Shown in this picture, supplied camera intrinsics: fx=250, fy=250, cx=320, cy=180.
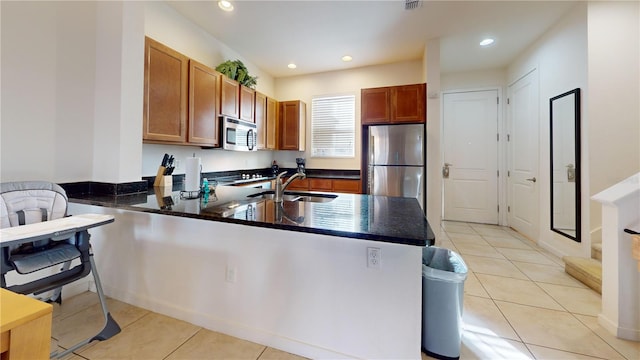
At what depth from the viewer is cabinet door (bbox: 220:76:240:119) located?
3.17 metres

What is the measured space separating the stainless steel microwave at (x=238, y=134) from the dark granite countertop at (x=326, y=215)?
1485mm

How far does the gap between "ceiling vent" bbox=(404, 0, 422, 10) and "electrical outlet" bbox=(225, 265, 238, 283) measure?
309cm

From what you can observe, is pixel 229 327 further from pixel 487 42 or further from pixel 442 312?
pixel 487 42

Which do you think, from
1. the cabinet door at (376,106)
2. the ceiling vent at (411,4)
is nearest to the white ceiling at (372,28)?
the ceiling vent at (411,4)

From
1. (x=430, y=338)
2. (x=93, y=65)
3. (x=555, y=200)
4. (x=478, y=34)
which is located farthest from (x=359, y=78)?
(x=430, y=338)

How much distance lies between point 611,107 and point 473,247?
2.06 metres

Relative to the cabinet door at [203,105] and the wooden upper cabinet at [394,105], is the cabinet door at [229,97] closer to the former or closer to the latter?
the cabinet door at [203,105]

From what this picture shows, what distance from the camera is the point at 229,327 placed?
1.65 m

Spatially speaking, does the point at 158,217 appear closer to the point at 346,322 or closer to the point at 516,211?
the point at 346,322

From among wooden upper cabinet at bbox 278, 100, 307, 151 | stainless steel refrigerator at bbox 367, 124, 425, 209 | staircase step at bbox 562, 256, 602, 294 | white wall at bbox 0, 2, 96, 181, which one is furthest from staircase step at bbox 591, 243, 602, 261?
white wall at bbox 0, 2, 96, 181

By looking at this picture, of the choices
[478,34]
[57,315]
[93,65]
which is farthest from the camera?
[478,34]

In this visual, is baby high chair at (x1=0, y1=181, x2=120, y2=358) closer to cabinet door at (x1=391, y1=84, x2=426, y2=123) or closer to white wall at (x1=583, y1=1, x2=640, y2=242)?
cabinet door at (x1=391, y1=84, x2=426, y2=123)

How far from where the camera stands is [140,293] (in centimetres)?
194

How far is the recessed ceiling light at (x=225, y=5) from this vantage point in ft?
9.03
